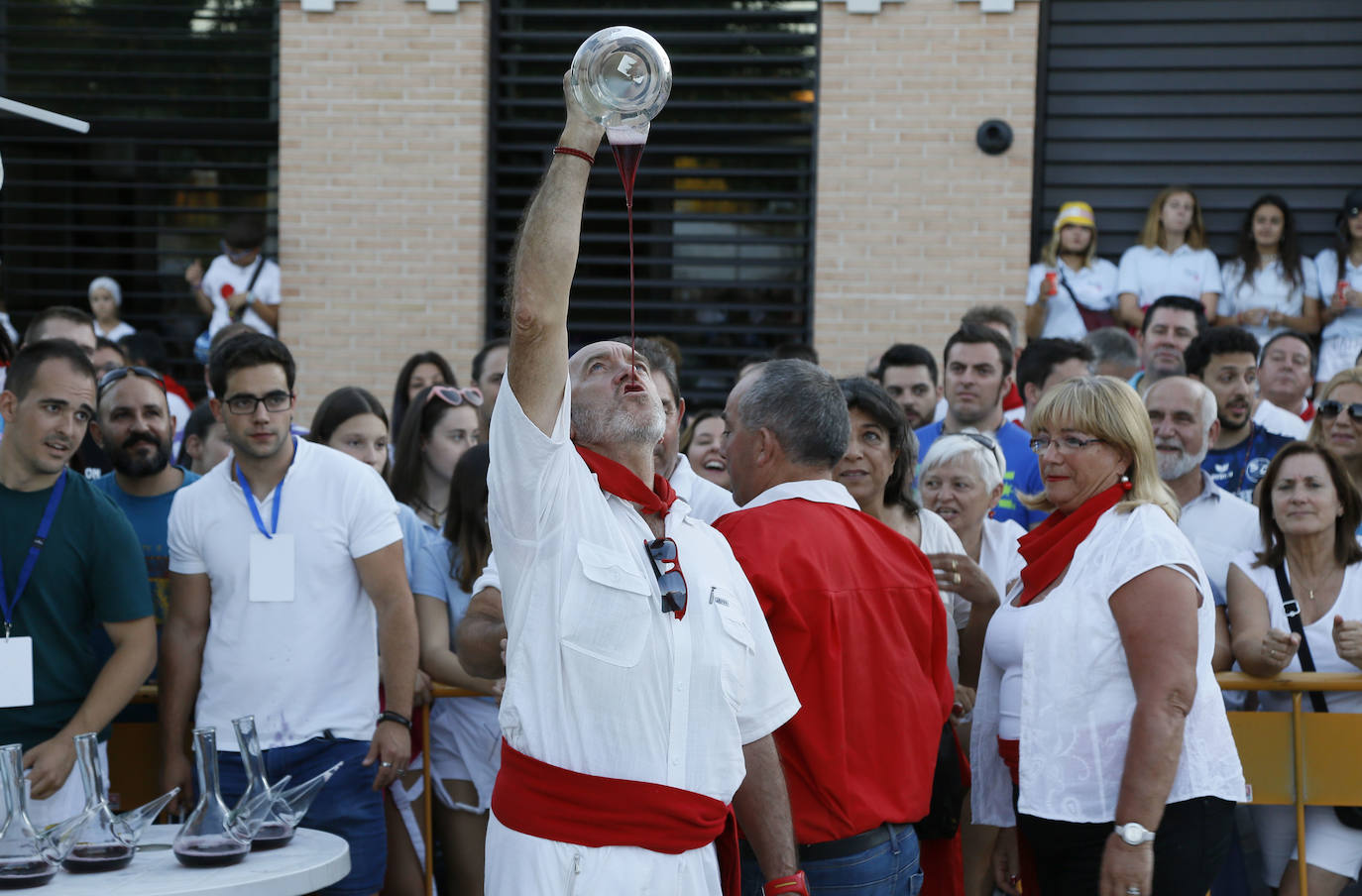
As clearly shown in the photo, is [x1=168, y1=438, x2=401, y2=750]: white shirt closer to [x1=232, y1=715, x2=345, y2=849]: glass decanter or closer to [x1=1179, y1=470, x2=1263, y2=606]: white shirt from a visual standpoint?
[x1=232, y1=715, x2=345, y2=849]: glass decanter

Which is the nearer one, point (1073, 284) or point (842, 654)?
point (842, 654)

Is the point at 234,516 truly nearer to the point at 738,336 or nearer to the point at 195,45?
the point at 738,336

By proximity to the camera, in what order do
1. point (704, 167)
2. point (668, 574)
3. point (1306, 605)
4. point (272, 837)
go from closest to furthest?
Answer: 1. point (668, 574)
2. point (272, 837)
3. point (1306, 605)
4. point (704, 167)

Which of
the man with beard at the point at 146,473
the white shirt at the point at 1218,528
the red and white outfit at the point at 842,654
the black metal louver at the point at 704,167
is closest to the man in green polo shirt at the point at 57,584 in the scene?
the man with beard at the point at 146,473

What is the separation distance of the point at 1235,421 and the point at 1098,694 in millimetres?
2969

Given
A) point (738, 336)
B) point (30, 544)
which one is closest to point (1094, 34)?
point (738, 336)

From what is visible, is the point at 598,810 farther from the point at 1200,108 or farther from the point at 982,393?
the point at 1200,108

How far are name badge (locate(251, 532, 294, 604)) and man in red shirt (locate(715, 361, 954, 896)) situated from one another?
1.64m

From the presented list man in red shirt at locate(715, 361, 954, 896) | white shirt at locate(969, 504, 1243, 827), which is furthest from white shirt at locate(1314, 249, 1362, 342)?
man in red shirt at locate(715, 361, 954, 896)

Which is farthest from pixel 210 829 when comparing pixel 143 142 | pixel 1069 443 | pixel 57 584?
pixel 143 142

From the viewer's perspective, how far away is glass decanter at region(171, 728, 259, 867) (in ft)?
11.3

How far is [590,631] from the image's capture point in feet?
8.91

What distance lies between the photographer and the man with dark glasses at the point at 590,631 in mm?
2572

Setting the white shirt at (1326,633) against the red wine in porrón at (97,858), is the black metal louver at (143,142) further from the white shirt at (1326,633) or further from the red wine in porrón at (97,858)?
the white shirt at (1326,633)
